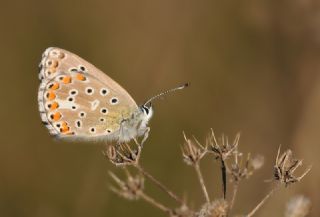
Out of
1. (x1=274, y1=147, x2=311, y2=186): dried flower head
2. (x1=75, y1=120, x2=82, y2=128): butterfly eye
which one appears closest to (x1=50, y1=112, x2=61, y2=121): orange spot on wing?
(x1=75, y1=120, x2=82, y2=128): butterfly eye

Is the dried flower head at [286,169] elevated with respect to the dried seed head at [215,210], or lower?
elevated

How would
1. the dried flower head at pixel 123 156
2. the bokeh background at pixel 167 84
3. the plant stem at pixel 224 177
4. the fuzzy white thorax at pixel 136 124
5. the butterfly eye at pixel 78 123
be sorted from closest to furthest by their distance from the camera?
the plant stem at pixel 224 177 → the dried flower head at pixel 123 156 → the fuzzy white thorax at pixel 136 124 → the butterfly eye at pixel 78 123 → the bokeh background at pixel 167 84

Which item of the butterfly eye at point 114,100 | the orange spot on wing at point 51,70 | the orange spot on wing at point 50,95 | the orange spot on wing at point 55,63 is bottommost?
the orange spot on wing at point 50,95

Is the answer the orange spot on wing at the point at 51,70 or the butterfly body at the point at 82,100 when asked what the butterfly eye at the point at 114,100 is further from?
the orange spot on wing at the point at 51,70

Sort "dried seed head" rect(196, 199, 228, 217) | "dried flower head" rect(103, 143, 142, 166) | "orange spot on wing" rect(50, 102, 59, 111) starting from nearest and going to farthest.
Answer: "dried seed head" rect(196, 199, 228, 217)
"dried flower head" rect(103, 143, 142, 166)
"orange spot on wing" rect(50, 102, 59, 111)

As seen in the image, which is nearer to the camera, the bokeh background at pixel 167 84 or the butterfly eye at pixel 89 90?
the butterfly eye at pixel 89 90

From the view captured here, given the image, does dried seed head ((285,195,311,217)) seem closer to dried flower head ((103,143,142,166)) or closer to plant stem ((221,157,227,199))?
plant stem ((221,157,227,199))

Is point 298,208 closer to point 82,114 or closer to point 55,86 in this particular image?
point 82,114

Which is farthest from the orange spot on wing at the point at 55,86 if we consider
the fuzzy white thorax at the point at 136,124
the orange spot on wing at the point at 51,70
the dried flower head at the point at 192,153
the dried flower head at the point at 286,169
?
the dried flower head at the point at 286,169
